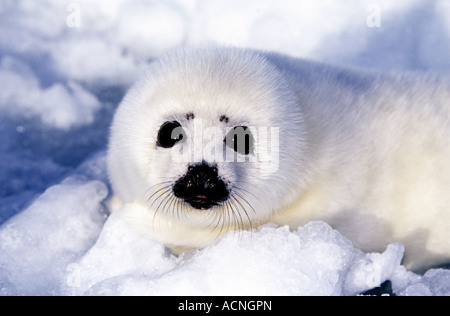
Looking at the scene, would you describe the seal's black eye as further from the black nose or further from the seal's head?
the black nose

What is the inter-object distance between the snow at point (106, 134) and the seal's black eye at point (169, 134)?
525mm

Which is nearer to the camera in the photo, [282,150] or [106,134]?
[282,150]

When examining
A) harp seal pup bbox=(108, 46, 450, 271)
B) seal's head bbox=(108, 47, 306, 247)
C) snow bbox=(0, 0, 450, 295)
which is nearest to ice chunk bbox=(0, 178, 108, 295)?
snow bbox=(0, 0, 450, 295)

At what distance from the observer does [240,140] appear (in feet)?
8.64

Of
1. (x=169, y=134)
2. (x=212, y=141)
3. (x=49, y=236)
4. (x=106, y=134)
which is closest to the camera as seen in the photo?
(x=212, y=141)

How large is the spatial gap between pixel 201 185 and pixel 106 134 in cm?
219

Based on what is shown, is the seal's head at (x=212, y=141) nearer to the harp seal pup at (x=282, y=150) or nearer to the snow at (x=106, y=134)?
the harp seal pup at (x=282, y=150)

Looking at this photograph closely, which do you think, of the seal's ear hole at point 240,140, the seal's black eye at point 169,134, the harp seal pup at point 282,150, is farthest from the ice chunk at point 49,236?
the seal's ear hole at point 240,140

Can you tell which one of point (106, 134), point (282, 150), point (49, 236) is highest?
point (106, 134)

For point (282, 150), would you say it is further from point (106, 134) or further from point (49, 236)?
point (106, 134)

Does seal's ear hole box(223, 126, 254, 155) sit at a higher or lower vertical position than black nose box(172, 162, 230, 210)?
higher

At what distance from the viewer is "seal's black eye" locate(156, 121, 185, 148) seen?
2.67m

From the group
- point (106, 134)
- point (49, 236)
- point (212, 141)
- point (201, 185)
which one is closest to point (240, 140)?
point (212, 141)

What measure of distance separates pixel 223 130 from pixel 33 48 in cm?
280
